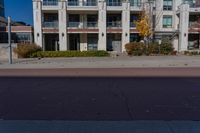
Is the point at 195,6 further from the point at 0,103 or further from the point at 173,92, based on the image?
the point at 0,103

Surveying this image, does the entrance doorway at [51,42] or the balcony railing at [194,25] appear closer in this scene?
the balcony railing at [194,25]

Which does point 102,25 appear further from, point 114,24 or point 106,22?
point 114,24

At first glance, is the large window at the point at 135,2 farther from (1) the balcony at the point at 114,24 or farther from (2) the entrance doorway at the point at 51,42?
(2) the entrance doorway at the point at 51,42

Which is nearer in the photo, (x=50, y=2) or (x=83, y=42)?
(x=50, y=2)

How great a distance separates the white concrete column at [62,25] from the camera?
119 ft

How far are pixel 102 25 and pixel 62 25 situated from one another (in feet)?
20.7

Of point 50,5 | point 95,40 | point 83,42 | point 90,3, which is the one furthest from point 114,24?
point 50,5

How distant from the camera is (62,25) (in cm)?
3638

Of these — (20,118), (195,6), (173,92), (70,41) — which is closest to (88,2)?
(70,41)

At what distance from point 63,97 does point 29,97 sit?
1155mm

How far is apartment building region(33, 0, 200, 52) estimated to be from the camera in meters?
36.5

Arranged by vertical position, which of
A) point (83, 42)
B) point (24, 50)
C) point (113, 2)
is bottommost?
point (24, 50)

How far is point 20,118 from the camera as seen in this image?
5.59 metres

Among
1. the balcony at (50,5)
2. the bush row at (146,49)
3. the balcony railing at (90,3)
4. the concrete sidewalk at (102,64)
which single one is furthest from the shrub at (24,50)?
the balcony railing at (90,3)
